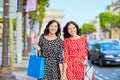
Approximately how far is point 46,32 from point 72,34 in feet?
1.38

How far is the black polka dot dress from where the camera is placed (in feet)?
25.1

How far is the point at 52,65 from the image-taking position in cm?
765

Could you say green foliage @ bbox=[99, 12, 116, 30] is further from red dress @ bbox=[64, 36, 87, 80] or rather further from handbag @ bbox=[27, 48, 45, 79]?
handbag @ bbox=[27, 48, 45, 79]

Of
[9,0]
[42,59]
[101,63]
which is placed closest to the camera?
[42,59]

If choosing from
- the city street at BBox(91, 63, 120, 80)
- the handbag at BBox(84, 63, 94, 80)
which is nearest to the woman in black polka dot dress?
the handbag at BBox(84, 63, 94, 80)

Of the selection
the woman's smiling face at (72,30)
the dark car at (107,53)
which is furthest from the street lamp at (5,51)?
the dark car at (107,53)

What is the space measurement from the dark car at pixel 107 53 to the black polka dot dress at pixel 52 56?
19267mm

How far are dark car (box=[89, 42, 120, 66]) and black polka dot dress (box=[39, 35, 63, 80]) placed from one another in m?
19.3

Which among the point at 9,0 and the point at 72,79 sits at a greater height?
the point at 9,0

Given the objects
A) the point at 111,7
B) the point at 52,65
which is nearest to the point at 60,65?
the point at 52,65

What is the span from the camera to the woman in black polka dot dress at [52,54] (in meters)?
7.64

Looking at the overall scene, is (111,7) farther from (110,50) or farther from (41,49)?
(41,49)

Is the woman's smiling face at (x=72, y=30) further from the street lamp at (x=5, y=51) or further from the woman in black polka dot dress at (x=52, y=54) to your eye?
the street lamp at (x=5, y=51)

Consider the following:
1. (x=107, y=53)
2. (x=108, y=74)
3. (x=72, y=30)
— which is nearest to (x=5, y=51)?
(x=72, y=30)
